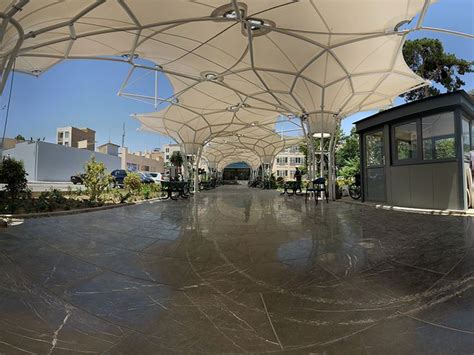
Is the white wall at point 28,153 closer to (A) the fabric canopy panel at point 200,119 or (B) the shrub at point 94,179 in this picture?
(A) the fabric canopy panel at point 200,119

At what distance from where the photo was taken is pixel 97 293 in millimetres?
2871

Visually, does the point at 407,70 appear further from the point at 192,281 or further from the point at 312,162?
the point at 192,281

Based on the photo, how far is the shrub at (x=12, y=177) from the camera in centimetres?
971

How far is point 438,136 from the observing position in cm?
966

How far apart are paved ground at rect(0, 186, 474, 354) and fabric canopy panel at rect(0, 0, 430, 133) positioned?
682 centimetres

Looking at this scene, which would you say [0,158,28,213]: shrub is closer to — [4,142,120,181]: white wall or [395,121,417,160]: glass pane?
[395,121,417,160]: glass pane

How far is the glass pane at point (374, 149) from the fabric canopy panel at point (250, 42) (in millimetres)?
3669

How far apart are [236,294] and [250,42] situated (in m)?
11.1

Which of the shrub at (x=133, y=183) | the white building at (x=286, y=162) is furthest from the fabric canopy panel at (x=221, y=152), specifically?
the shrub at (x=133, y=183)

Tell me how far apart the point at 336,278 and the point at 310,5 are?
29.7ft

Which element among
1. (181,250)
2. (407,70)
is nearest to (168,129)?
(407,70)

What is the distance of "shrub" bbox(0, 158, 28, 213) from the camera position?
9711 millimetres

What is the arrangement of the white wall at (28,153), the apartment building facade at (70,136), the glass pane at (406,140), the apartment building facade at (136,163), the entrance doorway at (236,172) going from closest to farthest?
the glass pane at (406,140)
the white wall at (28,153)
the apartment building facade at (136,163)
the apartment building facade at (70,136)
the entrance doorway at (236,172)

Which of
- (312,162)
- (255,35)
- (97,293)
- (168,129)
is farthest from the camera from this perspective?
(168,129)
